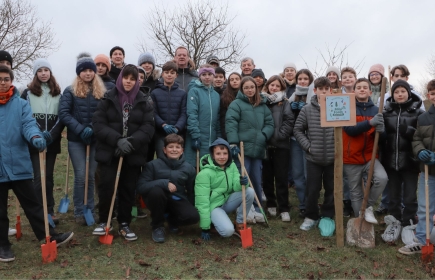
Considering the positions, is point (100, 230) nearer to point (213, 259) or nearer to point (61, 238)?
point (61, 238)

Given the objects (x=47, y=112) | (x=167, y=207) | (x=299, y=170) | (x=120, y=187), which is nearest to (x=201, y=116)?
(x=167, y=207)

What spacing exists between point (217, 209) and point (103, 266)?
1668mm

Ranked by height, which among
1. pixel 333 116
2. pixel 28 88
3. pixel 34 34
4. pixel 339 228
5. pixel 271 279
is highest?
pixel 34 34

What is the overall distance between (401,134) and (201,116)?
9.65 ft

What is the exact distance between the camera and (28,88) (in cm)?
565

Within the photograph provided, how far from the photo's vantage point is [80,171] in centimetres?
584

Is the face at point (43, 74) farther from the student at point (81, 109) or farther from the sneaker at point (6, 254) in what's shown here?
the sneaker at point (6, 254)

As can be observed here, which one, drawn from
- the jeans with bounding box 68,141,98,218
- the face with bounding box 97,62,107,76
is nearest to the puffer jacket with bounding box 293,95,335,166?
the jeans with bounding box 68,141,98,218

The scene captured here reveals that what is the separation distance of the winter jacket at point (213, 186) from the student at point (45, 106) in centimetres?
222

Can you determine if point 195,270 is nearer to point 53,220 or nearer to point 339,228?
point 339,228

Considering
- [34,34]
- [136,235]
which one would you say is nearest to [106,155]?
[136,235]

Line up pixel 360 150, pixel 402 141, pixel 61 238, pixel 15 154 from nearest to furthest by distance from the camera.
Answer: pixel 15 154, pixel 61 238, pixel 402 141, pixel 360 150

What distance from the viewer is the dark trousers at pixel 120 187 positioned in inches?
206

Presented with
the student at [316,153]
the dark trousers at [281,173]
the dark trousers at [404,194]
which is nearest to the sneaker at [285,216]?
the dark trousers at [281,173]
